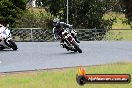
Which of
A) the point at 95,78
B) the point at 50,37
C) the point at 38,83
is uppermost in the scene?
the point at 95,78

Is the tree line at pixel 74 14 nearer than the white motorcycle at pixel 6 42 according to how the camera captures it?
No

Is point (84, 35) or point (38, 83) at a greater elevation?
point (38, 83)

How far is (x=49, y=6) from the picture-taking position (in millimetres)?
39125

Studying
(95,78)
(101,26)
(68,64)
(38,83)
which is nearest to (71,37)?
(68,64)

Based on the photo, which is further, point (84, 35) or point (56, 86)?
point (84, 35)

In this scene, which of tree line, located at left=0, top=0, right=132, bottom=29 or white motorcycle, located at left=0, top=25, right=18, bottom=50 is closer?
white motorcycle, located at left=0, top=25, right=18, bottom=50

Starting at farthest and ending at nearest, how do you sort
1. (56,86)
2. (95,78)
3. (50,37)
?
(50,37) < (56,86) < (95,78)

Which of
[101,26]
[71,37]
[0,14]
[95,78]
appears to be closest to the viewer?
[95,78]

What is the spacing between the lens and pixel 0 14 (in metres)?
34.7

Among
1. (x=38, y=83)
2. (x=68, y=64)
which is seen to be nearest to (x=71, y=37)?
(x=68, y=64)

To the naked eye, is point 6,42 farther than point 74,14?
No

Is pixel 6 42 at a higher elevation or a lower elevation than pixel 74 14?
higher

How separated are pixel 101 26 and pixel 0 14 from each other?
8608 millimetres

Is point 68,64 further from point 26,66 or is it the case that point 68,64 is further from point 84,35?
point 84,35
